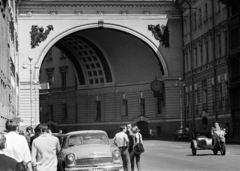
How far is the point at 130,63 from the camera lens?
80250 mm

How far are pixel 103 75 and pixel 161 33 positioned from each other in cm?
1214

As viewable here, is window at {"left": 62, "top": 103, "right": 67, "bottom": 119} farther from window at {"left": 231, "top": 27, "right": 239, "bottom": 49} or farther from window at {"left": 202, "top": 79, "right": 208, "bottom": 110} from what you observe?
window at {"left": 231, "top": 27, "right": 239, "bottom": 49}

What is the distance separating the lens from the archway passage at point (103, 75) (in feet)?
257

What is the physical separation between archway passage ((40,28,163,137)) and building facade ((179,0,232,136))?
4508 mm

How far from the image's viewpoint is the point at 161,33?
243ft

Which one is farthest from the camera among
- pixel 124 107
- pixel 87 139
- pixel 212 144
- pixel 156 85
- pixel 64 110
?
pixel 64 110

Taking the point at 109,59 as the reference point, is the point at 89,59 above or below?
above

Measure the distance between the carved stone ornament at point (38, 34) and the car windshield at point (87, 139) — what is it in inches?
1961

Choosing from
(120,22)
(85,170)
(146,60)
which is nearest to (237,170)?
(85,170)

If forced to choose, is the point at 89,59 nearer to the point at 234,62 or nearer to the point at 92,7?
the point at 92,7

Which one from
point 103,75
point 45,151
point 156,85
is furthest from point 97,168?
point 103,75

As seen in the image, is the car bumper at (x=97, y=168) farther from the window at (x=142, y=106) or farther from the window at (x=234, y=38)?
the window at (x=142, y=106)

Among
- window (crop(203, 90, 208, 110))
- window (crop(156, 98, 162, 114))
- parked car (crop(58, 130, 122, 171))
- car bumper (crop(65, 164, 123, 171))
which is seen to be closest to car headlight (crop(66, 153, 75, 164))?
parked car (crop(58, 130, 122, 171))

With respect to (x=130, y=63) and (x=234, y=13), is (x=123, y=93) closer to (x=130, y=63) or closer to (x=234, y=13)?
(x=130, y=63)
